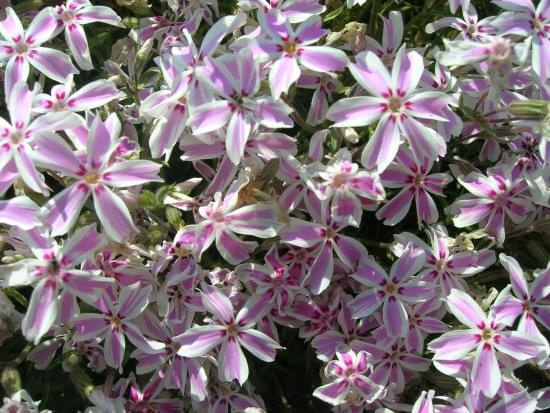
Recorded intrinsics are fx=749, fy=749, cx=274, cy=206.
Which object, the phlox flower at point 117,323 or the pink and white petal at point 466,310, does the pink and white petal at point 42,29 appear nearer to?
the phlox flower at point 117,323

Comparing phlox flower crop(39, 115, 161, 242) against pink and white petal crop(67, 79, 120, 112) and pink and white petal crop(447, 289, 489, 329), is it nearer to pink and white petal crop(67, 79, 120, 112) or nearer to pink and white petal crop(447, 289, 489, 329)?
pink and white petal crop(67, 79, 120, 112)

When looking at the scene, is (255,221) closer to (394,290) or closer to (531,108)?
(394,290)

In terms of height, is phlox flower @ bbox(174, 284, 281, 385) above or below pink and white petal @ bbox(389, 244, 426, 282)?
below

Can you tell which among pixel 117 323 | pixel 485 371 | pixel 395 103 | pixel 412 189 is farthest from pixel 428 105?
pixel 117 323

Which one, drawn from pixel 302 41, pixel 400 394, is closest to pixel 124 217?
pixel 302 41

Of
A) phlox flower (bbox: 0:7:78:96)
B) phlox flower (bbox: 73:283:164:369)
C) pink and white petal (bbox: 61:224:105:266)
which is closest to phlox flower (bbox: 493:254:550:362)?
phlox flower (bbox: 73:283:164:369)

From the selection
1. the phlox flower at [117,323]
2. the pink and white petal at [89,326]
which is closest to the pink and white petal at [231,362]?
the phlox flower at [117,323]

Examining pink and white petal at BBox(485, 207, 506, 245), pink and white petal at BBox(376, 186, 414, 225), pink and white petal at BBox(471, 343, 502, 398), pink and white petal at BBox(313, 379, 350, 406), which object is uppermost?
pink and white petal at BBox(376, 186, 414, 225)
